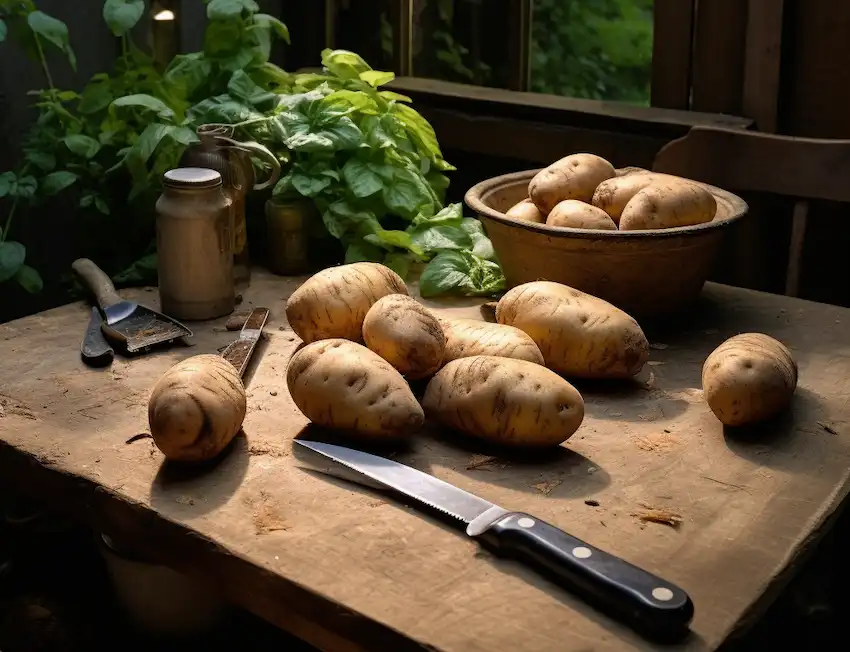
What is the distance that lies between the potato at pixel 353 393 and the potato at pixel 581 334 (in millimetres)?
254

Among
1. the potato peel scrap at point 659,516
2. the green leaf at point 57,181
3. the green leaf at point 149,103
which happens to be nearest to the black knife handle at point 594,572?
the potato peel scrap at point 659,516

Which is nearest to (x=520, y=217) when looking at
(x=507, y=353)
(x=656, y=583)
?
(x=507, y=353)

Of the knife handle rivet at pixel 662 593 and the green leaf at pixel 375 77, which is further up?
the green leaf at pixel 375 77

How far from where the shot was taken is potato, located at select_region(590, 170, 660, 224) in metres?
1.63

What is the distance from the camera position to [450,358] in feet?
4.58

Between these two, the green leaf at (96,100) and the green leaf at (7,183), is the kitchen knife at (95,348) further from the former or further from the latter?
the green leaf at (96,100)

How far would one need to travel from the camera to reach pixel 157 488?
1.17m

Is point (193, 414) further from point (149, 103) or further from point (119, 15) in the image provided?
point (119, 15)

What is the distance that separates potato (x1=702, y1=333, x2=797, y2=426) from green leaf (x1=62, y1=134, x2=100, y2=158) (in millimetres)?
1263

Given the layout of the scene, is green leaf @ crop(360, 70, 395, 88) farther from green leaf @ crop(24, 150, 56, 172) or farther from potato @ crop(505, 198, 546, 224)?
green leaf @ crop(24, 150, 56, 172)

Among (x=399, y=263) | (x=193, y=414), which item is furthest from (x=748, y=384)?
(x=399, y=263)

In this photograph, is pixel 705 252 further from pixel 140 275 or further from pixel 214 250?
pixel 140 275

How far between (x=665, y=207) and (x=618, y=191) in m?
0.10

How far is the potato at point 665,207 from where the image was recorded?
1.57 meters
